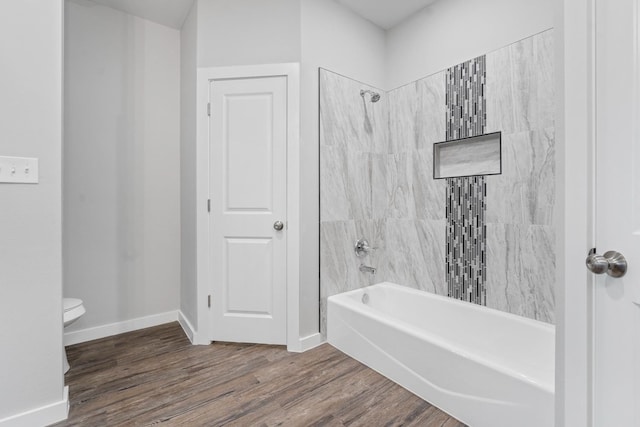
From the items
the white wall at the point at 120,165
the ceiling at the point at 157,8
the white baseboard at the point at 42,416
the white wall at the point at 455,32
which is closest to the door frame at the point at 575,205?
the white wall at the point at 455,32

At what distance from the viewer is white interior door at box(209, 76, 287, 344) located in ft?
7.57

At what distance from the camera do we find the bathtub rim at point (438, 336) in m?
1.30

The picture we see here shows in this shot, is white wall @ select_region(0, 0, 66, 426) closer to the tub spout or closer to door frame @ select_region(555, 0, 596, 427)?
the tub spout

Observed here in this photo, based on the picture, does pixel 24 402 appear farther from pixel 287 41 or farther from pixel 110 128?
pixel 287 41

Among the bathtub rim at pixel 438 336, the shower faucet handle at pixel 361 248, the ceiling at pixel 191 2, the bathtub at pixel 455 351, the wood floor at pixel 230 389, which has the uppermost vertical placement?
the ceiling at pixel 191 2

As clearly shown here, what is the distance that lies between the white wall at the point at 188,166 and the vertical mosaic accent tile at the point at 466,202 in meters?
2.04

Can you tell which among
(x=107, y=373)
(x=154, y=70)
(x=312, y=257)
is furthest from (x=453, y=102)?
(x=107, y=373)

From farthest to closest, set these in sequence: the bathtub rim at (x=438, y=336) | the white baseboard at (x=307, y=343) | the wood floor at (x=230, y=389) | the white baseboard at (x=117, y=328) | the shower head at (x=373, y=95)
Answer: the shower head at (x=373, y=95)
the white baseboard at (x=117, y=328)
the white baseboard at (x=307, y=343)
the wood floor at (x=230, y=389)
the bathtub rim at (x=438, y=336)

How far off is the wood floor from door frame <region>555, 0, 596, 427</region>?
0.73m

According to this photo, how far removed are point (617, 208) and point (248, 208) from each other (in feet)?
6.74

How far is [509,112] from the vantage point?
78.5 inches

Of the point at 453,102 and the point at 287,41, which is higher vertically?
the point at 287,41

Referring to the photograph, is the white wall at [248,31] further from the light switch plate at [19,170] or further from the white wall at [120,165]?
the light switch plate at [19,170]

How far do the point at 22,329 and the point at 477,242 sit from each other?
8.91 ft
